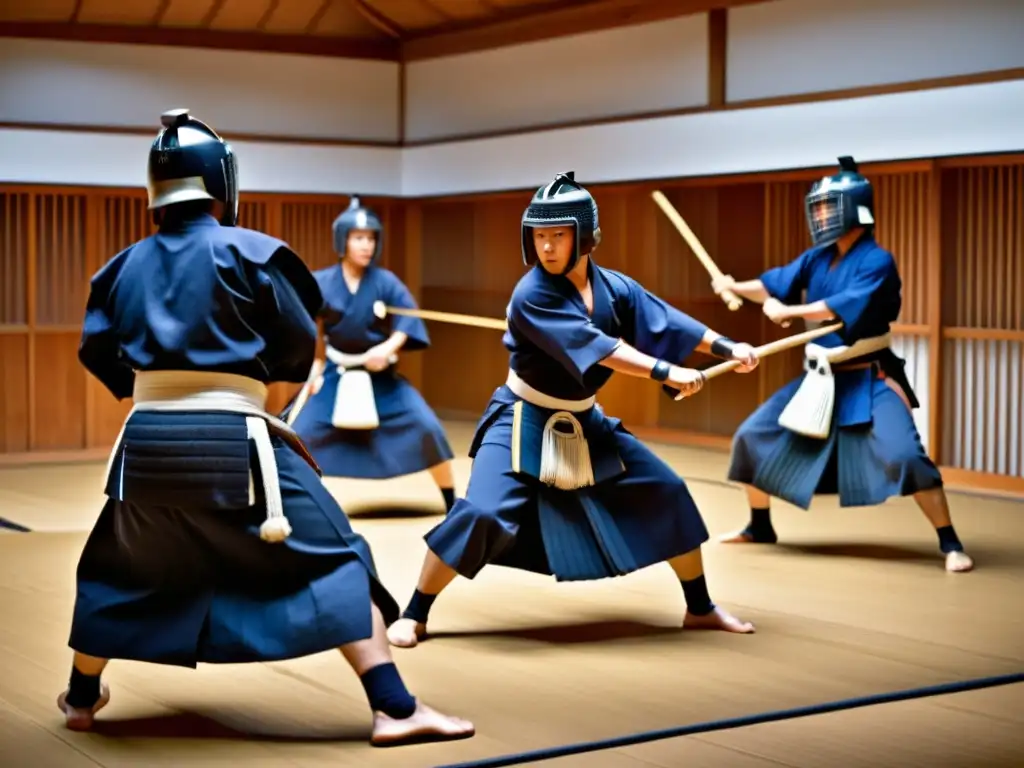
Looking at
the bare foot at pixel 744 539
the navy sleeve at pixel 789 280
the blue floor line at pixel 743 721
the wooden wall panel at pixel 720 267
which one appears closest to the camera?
the blue floor line at pixel 743 721

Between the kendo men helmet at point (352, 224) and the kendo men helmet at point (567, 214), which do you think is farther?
the kendo men helmet at point (352, 224)

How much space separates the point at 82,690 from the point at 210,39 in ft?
21.1

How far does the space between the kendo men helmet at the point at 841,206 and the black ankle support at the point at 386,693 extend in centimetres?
279

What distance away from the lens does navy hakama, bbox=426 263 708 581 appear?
13.0 ft

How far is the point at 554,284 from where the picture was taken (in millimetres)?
4016

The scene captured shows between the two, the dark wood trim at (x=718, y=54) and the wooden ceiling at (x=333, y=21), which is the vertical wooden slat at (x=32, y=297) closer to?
the wooden ceiling at (x=333, y=21)

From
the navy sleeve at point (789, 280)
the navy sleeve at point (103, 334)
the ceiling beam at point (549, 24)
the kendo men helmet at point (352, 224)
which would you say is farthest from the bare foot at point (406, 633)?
the ceiling beam at point (549, 24)

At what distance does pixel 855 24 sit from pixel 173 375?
Result: 4800 millimetres

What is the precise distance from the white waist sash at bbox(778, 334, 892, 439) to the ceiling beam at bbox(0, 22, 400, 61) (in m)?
4.96

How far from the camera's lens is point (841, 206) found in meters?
5.25

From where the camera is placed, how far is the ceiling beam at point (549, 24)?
316 inches

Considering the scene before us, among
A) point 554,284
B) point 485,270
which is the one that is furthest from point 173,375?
point 485,270

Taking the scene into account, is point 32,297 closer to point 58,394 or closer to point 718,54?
point 58,394

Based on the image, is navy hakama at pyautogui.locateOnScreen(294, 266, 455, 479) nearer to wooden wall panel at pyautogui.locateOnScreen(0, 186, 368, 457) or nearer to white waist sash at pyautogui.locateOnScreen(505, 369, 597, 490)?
white waist sash at pyautogui.locateOnScreen(505, 369, 597, 490)
